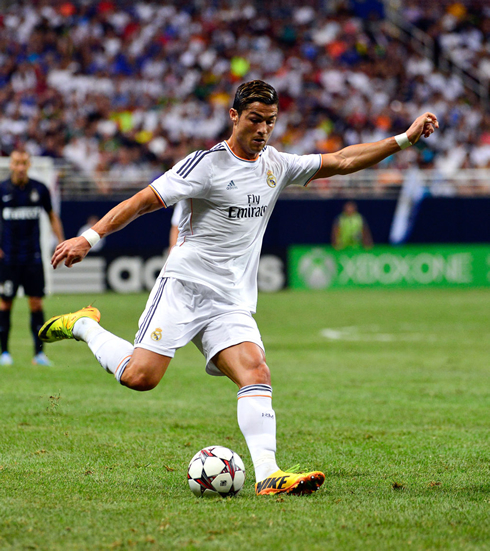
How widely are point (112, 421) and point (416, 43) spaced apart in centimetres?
2490

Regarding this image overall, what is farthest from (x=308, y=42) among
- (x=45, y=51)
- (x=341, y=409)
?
(x=341, y=409)

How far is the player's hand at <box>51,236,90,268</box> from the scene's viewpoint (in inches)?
172

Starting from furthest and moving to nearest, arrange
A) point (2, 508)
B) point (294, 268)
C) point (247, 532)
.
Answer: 1. point (294, 268)
2. point (2, 508)
3. point (247, 532)

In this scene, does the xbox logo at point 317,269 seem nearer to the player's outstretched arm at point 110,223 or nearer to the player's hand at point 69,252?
the player's outstretched arm at point 110,223

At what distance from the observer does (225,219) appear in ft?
16.1

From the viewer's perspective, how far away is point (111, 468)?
510 centimetres

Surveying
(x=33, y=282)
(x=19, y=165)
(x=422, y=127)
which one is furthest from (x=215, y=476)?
(x=19, y=165)

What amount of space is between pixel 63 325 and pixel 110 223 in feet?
4.17

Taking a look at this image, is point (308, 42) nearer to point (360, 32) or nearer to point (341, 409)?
point (360, 32)

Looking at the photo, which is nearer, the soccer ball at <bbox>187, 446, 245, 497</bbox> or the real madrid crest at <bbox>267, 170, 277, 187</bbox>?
the soccer ball at <bbox>187, 446, 245, 497</bbox>

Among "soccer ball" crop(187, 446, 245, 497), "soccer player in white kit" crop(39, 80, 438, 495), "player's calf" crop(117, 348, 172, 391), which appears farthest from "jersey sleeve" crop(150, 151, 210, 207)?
"soccer ball" crop(187, 446, 245, 497)

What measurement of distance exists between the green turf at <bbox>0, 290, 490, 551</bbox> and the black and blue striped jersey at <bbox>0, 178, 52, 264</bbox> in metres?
1.30

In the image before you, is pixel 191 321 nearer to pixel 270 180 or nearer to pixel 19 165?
pixel 270 180

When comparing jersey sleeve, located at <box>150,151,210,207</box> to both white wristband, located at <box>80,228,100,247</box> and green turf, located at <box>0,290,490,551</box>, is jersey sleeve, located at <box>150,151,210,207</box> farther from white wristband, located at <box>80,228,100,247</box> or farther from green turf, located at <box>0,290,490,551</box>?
green turf, located at <box>0,290,490,551</box>
